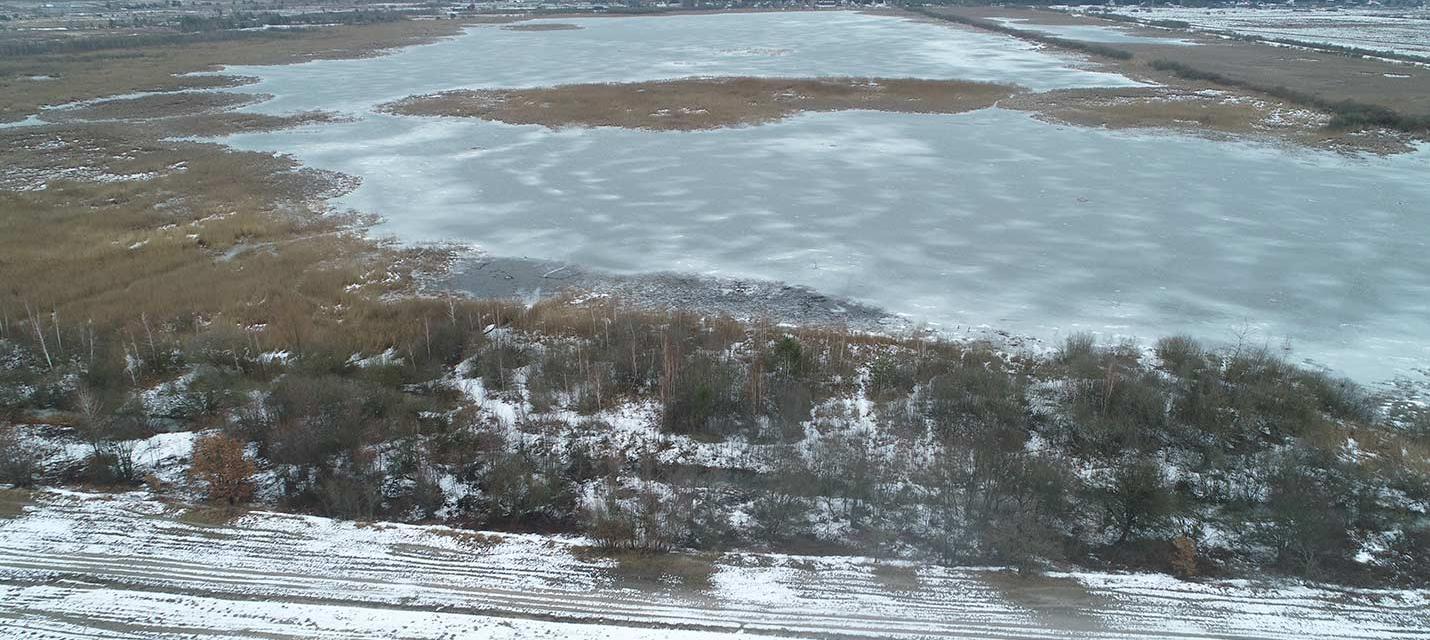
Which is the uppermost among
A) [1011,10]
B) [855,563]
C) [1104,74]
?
[1011,10]

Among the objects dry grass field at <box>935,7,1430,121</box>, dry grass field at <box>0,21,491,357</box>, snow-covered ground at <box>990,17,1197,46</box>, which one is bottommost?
dry grass field at <box>0,21,491,357</box>

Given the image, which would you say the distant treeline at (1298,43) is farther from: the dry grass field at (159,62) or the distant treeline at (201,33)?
the distant treeline at (201,33)

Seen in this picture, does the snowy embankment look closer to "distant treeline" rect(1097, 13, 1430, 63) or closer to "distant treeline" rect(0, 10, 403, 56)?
"distant treeline" rect(1097, 13, 1430, 63)

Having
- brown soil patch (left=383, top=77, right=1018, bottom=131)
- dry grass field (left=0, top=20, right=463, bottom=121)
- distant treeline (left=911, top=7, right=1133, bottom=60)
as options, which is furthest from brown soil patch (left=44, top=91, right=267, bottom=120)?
distant treeline (left=911, top=7, right=1133, bottom=60)

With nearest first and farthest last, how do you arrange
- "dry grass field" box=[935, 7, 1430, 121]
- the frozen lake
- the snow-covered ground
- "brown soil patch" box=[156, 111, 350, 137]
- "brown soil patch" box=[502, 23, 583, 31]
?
the frozen lake < "brown soil patch" box=[156, 111, 350, 137] < "dry grass field" box=[935, 7, 1430, 121] < the snow-covered ground < "brown soil patch" box=[502, 23, 583, 31]

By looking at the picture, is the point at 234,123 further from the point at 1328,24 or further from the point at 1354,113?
the point at 1328,24

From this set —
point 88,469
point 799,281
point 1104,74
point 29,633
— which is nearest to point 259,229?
point 88,469

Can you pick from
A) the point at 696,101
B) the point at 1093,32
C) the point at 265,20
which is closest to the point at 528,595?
the point at 696,101

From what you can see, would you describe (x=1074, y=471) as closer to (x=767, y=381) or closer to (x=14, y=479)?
(x=767, y=381)
